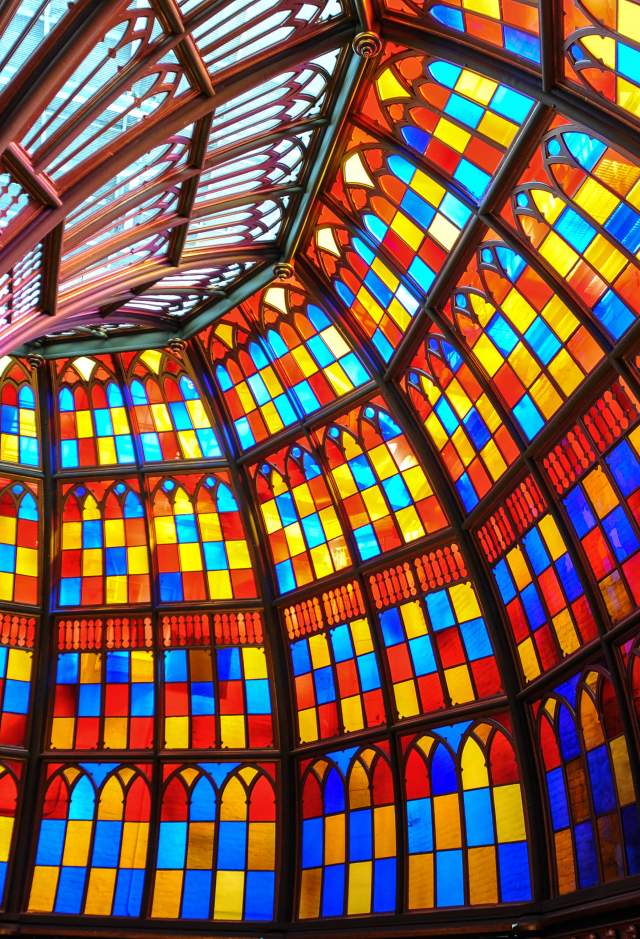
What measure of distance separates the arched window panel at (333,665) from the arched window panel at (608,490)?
593 cm

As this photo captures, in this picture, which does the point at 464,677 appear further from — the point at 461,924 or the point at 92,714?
the point at 92,714

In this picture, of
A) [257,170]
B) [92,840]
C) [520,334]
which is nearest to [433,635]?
[520,334]

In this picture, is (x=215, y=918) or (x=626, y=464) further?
→ (x=215, y=918)

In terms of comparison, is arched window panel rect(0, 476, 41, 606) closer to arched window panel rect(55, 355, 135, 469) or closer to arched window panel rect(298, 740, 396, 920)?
arched window panel rect(55, 355, 135, 469)

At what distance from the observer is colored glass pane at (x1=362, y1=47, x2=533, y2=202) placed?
1389 centimetres

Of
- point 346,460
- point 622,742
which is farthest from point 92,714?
point 622,742

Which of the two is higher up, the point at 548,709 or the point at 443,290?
the point at 443,290

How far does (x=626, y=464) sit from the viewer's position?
47.9 feet

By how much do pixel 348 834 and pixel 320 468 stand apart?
23.9 feet

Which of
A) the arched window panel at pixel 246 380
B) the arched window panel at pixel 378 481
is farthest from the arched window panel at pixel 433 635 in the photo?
the arched window panel at pixel 246 380

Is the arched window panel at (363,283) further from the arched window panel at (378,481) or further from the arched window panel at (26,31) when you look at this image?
the arched window panel at (26,31)

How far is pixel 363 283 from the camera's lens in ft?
60.2

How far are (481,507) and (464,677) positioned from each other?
325 cm

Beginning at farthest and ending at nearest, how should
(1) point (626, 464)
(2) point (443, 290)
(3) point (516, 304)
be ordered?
(2) point (443, 290)
(3) point (516, 304)
(1) point (626, 464)
